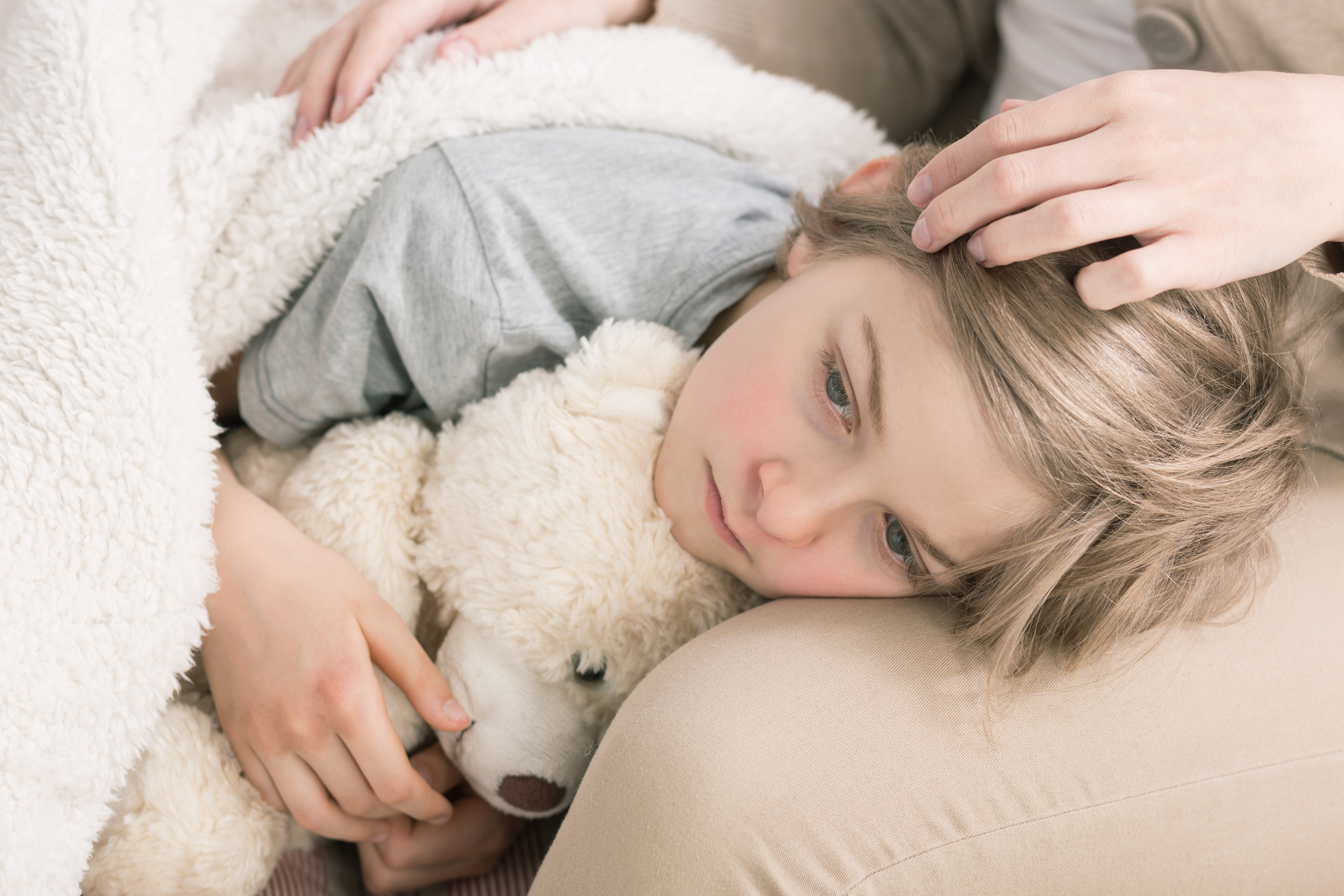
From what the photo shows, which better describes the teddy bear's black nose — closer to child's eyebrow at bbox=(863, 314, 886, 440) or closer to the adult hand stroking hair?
child's eyebrow at bbox=(863, 314, 886, 440)

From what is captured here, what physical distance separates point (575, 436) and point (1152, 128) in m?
0.46

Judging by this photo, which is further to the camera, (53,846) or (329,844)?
(329,844)

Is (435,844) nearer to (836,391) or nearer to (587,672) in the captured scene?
(587,672)

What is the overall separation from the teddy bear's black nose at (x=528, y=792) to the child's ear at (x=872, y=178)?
582 mm

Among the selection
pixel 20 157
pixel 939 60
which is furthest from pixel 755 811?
pixel 939 60

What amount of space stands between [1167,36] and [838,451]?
55cm

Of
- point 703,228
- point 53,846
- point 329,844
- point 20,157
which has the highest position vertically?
point 20,157

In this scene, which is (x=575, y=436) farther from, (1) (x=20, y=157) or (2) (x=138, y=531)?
(1) (x=20, y=157)

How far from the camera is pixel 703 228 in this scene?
0.84m

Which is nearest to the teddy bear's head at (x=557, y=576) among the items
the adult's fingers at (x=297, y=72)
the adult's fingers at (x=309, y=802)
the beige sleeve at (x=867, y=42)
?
the adult's fingers at (x=309, y=802)

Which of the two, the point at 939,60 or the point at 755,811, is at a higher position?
the point at 939,60

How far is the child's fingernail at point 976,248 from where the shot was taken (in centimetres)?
58

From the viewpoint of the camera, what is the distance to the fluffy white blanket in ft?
1.98

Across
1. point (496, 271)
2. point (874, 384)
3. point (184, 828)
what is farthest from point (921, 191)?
point (184, 828)
